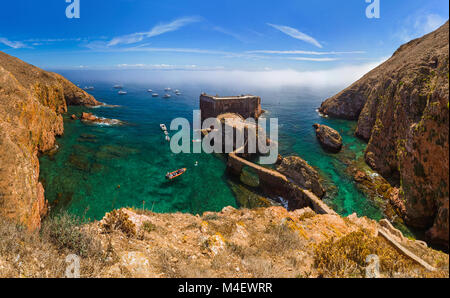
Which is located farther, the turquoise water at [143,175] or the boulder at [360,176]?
the boulder at [360,176]

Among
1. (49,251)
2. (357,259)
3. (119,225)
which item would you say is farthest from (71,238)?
(357,259)

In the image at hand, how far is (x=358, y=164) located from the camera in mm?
32188

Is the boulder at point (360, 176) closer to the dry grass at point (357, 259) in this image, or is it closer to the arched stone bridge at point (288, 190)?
the arched stone bridge at point (288, 190)

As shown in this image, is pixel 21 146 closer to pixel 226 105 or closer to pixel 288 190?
pixel 288 190

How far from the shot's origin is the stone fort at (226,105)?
177ft

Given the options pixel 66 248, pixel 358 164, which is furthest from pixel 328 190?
pixel 66 248

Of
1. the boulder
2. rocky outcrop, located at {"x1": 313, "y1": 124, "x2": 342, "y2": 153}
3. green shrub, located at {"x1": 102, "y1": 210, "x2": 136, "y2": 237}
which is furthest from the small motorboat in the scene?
rocky outcrop, located at {"x1": 313, "y1": 124, "x2": 342, "y2": 153}

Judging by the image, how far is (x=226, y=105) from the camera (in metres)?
55.4

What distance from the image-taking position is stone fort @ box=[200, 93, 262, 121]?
5406 cm

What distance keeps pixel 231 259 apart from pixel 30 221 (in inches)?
525

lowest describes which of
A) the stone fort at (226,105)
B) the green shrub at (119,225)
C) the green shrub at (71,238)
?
the green shrub at (119,225)

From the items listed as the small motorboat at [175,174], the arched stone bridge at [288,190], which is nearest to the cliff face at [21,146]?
the small motorboat at [175,174]

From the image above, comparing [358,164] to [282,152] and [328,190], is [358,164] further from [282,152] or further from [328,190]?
[282,152]

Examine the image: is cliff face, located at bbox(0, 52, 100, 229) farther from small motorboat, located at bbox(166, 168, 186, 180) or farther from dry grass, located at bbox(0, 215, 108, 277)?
small motorboat, located at bbox(166, 168, 186, 180)
